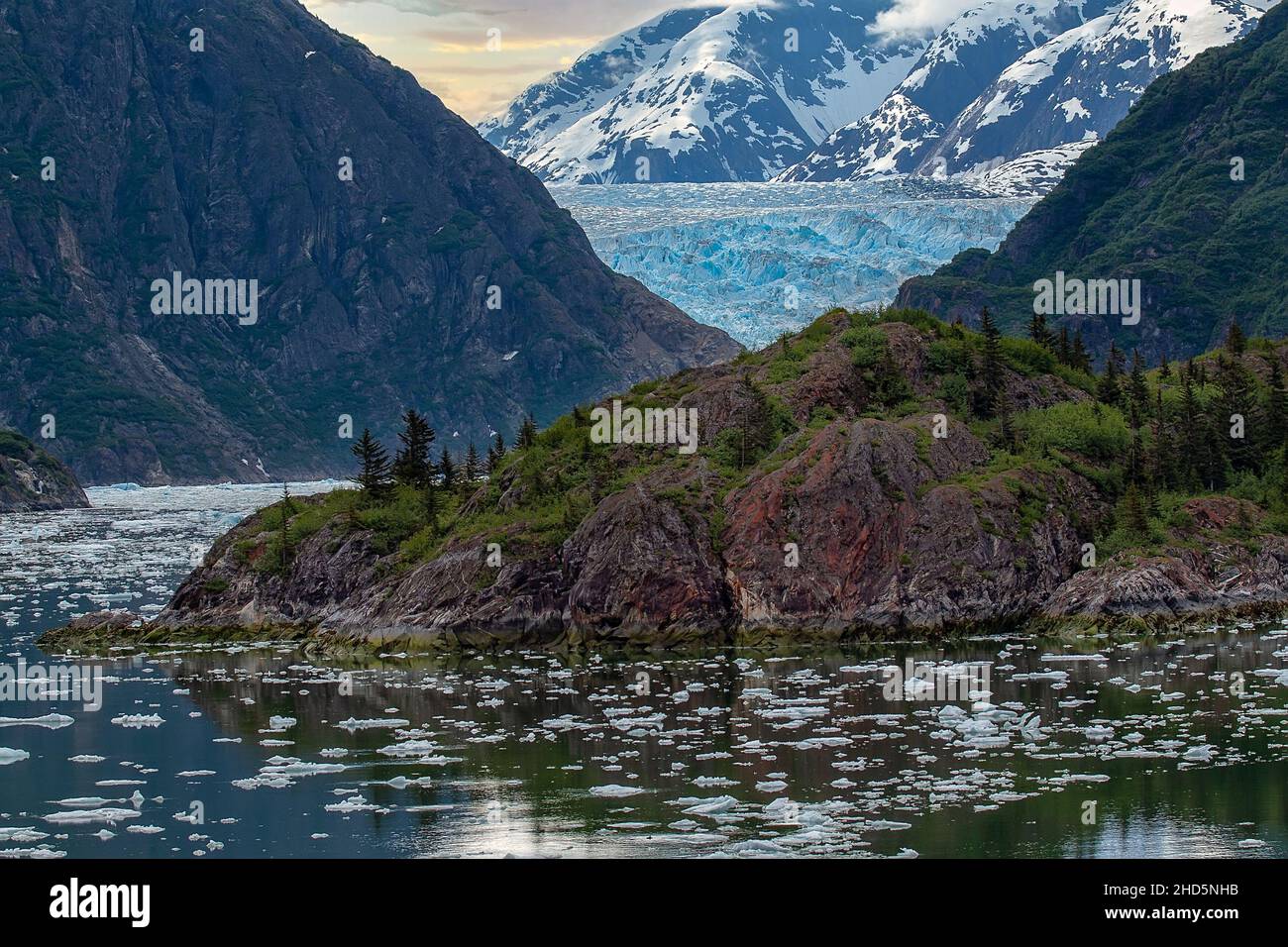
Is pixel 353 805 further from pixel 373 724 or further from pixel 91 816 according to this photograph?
pixel 373 724

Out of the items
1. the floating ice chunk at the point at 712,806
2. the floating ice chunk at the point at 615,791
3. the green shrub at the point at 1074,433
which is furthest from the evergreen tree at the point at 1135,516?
the floating ice chunk at the point at 712,806

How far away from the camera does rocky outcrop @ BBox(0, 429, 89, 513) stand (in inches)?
6686

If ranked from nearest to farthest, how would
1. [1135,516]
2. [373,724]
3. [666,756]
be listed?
[666,756] → [373,724] → [1135,516]

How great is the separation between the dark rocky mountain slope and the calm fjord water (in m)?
115

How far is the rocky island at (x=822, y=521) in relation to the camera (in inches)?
2124

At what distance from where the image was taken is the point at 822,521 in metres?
54.4

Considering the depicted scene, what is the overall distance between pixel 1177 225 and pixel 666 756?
494 ft

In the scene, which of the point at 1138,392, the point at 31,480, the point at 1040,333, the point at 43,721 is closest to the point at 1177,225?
the point at 1040,333

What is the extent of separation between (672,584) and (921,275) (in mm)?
142682

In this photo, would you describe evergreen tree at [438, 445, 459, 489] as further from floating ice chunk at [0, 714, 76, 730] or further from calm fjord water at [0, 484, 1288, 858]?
floating ice chunk at [0, 714, 76, 730]

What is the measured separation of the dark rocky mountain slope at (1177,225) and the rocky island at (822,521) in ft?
312

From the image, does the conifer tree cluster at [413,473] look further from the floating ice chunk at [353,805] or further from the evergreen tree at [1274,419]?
the floating ice chunk at [353,805]

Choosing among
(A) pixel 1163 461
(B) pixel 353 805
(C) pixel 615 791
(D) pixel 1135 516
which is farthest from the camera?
(A) pixel 1163 461
